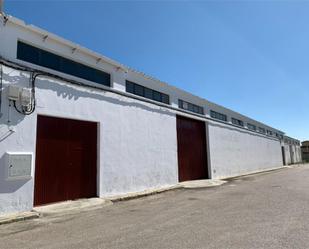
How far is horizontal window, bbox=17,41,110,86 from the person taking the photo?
31.0 ft

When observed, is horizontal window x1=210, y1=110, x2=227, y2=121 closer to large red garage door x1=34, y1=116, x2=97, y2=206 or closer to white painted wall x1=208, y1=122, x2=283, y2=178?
white painted wall x1=208, y1=122, x2=283, y2=178

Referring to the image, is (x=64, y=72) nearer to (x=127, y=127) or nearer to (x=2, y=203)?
(x=127, y=127)

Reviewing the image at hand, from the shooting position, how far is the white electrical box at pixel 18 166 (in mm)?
8047

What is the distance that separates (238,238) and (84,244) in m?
3.11

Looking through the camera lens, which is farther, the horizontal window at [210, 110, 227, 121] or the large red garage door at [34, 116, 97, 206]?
the horizontal window at [210, 110, 227, 121]

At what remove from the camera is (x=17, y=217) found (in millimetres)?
7633

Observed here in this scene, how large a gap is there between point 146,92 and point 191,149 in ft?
19.5

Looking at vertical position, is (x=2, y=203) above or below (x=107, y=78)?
below

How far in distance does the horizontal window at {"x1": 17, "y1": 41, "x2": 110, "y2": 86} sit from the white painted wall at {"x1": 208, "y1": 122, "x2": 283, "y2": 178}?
11511 mm

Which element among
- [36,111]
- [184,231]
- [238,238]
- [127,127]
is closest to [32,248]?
[184,231]

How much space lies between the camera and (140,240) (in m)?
5.62

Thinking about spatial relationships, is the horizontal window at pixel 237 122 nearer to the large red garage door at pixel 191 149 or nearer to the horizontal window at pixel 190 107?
the horizontal window at pixel 190 107

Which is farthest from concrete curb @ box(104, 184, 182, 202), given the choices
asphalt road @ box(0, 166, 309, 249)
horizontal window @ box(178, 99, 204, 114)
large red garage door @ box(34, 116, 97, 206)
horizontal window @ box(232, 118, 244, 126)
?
horizontal window @ box(232, 118, 244, 126)

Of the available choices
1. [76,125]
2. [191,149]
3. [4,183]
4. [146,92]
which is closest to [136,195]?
[76,125]
